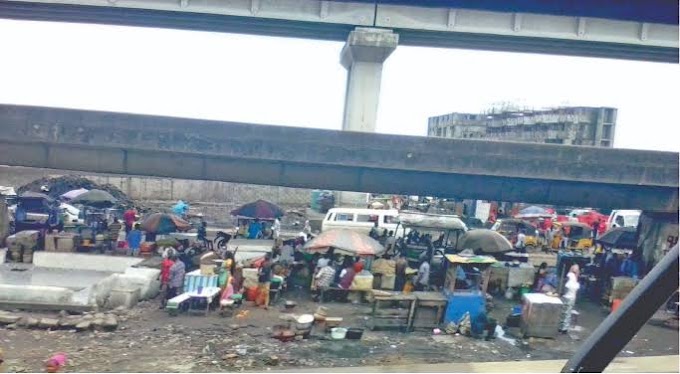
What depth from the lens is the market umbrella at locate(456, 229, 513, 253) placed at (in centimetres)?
1451

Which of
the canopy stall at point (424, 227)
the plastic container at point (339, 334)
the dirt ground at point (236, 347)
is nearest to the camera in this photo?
the dirt ground at point (236, 347)

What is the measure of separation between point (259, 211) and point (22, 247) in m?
8.06

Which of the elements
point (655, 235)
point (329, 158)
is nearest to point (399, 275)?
point (329, 158)

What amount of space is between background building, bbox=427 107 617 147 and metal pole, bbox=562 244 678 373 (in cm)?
4178

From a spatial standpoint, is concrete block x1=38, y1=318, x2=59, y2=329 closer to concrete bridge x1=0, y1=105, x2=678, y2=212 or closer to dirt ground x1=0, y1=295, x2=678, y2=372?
dirt ground x1=0, y1=295, x2=678, y2=372

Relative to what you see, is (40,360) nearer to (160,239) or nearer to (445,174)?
(160,239)

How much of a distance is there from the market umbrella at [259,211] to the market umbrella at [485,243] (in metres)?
7.70

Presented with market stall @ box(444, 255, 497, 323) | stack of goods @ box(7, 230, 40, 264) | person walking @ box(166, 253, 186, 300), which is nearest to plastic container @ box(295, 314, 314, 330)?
market stall @ box(444, 255, 497, 323)

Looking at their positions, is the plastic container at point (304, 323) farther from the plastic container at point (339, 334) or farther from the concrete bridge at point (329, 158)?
the concrete bridge at point (329, 158)

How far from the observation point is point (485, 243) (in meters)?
14.6

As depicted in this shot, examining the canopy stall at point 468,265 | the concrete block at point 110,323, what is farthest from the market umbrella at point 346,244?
the concrete block at point 110,323

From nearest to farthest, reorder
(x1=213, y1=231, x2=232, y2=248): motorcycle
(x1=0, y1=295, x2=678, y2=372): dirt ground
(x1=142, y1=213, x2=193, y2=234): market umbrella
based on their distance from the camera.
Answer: (x1=0, y1=295, x2=678, y2=372): dirt ground
(x1=142, y1=213, x2=193, y2=234): market umbrella
(x1=213, y1=231, x2=232, y2=248): motorcycle

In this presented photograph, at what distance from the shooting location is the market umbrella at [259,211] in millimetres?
18859

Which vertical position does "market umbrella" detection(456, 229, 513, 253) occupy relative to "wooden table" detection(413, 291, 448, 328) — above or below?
above
